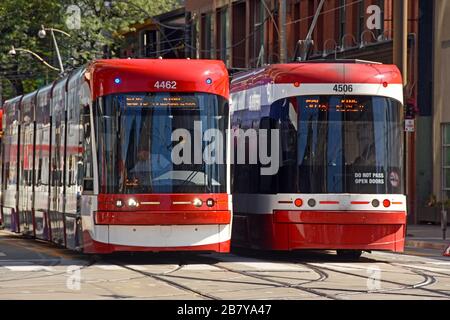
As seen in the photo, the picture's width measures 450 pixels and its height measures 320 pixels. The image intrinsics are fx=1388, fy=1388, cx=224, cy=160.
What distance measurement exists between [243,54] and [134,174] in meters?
37.7

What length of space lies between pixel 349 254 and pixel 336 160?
9.45ft

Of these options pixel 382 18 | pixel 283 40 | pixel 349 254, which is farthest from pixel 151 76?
pixel 382 18

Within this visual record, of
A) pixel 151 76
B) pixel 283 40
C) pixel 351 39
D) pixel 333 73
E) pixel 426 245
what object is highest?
pixel 351 39

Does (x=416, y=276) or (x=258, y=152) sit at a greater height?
(x=258, y=152)

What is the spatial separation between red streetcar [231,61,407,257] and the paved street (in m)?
0.58

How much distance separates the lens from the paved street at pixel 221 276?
17.5 meters

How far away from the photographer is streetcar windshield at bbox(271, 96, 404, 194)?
2386cm

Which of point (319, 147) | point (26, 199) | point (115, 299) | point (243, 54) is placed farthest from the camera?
point (243, 54)

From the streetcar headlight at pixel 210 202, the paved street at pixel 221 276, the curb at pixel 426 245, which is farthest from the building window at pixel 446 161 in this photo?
the streetcar headlight at pixel 210 202

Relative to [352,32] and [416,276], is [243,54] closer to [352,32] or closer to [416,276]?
[352,32]

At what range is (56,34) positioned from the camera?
73625 millimetres

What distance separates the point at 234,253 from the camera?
27.4 m

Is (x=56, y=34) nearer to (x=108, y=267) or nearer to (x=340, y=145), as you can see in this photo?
(x=340, y=145)

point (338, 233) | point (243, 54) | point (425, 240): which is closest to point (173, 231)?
point (338, 233)
